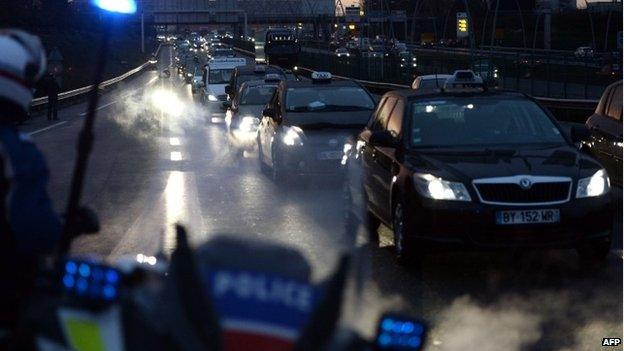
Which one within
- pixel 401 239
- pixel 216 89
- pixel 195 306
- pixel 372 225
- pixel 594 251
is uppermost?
pixel 195 306

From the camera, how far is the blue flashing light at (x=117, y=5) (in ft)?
10.8

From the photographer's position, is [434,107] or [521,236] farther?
[434,107]

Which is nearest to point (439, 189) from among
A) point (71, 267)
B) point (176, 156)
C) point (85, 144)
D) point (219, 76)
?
point (85, 144)

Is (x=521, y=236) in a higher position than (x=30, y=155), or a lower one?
lower

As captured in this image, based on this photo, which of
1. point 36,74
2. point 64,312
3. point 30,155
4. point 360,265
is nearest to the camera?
point 64,312

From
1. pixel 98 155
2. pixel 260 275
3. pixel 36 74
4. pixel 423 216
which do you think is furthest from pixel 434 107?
pixel 98 155

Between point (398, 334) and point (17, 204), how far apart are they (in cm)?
110

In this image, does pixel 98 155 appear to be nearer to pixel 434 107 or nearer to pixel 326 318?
pixel 434 107

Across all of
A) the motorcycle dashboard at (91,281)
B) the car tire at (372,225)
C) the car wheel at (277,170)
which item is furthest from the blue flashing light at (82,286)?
the car wheel at (277,170)

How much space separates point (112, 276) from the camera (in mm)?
2754

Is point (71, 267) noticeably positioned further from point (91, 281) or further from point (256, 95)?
point (256, 95)

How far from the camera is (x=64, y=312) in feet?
8.93

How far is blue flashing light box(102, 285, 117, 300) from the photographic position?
2.70m

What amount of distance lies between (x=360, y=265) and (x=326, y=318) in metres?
0.27
